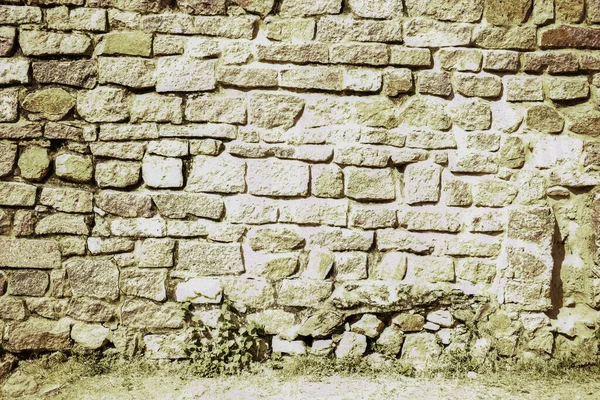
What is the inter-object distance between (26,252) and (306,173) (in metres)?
1.73

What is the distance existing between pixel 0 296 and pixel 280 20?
2357mm

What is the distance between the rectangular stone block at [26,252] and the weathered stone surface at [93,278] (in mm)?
138

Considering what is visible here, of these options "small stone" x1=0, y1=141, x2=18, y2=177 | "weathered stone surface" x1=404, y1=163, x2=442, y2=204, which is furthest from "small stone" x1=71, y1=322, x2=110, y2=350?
"weathered stone surface" x1=404, y1=163, x2=442, y2=204

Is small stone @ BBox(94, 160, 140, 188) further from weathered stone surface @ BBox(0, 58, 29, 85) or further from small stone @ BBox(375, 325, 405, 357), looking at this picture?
small stone @ BBox(375, 325, 405, 357)

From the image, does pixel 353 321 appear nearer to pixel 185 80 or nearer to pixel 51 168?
pixel 185 80

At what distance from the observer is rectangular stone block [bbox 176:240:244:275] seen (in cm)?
281

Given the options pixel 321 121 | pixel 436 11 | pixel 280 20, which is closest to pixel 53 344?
pixel 321 121

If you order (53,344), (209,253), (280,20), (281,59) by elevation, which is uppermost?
(280,20)

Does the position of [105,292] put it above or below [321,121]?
below

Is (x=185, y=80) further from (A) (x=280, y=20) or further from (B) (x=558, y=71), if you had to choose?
(B) (x=558, y=71)

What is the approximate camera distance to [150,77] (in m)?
2.80

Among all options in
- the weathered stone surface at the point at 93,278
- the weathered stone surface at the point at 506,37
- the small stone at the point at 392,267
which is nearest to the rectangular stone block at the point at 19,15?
the weathered stone surface at the point at 93,278

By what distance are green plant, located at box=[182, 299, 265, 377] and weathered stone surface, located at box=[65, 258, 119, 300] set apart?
0.46 m

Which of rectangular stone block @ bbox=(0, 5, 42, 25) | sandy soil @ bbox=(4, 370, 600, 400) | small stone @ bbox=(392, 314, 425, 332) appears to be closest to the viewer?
sandy soil @ bbox=(4, 370, 600, 400)
